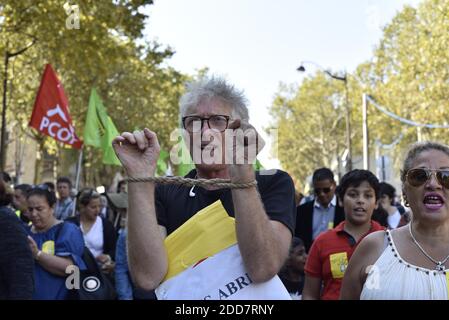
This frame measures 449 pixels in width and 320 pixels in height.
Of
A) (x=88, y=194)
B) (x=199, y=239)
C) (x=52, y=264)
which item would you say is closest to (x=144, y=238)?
(x=199, y=239)

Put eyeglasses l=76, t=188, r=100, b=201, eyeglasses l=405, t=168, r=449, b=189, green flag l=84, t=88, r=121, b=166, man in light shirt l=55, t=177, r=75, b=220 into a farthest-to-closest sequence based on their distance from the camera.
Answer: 1. green flag l=84, t=88, r=121, b=166
2. man in light shirt l=55, t=177, r=75, b=220
3. eyeglasses l=76, t=188, r=100, b=201
4. eyeglasses l=405, t=168, r=449, b=189

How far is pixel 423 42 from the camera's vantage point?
25.0 m

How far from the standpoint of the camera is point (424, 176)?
3105 millimetres

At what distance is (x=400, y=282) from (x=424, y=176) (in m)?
0.46

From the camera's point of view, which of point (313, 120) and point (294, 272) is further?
point (313, 120)

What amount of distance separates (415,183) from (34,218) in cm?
392

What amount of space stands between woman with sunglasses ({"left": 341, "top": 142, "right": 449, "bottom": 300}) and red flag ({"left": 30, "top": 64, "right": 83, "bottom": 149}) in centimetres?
1032

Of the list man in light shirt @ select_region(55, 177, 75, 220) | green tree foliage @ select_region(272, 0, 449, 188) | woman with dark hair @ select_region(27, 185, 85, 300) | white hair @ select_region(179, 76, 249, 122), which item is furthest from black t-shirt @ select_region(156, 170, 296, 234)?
green tree foliage @ select_region(272, 0, 449, 188)

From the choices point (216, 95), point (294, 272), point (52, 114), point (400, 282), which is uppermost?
point (52, 114)

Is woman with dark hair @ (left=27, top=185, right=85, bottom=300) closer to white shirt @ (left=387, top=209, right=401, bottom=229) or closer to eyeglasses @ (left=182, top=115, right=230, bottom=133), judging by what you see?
eyeglasses @ (left=182, top=115, right=230, bottom=133)

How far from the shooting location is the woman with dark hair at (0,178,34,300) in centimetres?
433

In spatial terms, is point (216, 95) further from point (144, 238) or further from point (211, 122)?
point (144, 238)

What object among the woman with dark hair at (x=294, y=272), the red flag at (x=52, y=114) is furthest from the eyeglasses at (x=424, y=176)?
the red flag at (x=52, y=114)

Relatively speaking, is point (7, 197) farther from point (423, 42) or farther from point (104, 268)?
point (423, 42)
